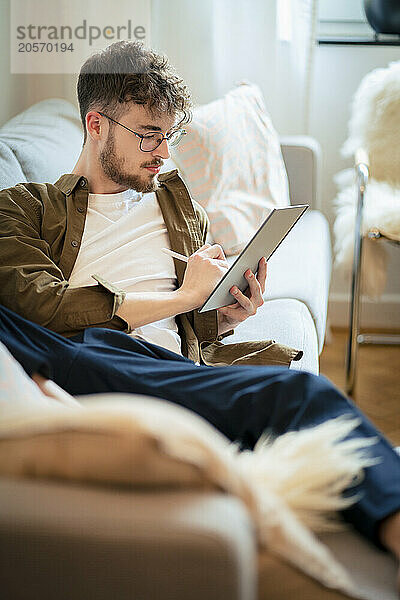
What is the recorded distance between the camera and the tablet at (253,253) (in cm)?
124

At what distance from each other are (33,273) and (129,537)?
75 cm

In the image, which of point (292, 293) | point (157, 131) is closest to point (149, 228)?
point (157, 131)

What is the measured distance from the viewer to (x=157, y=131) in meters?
1.45

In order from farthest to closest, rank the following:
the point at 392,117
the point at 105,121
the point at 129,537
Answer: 1. the point at 392,117
2. the point at 105,121
3. the point at 129,537

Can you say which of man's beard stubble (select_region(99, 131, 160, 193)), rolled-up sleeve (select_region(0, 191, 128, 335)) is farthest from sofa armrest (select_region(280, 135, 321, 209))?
rolled-up sleeve (select_region(0, 191, 128, 335))

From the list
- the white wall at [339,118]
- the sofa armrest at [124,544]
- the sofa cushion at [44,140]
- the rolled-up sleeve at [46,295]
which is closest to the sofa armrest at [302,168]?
the white wall at [339,118]

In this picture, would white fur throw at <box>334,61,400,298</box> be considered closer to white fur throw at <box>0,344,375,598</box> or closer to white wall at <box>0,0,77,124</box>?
white wall at <box>0,0,77,124</box>

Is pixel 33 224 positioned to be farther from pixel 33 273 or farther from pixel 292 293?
pixel 292 293

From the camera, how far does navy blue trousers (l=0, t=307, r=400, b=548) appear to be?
901 mm

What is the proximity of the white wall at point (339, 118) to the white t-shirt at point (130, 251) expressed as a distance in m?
1.58

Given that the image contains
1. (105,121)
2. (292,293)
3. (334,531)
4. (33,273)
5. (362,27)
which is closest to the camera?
(334,531)

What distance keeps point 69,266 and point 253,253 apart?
341 mm

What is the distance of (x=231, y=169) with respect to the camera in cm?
219

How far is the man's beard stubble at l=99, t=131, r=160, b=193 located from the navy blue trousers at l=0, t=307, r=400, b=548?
412 mm
